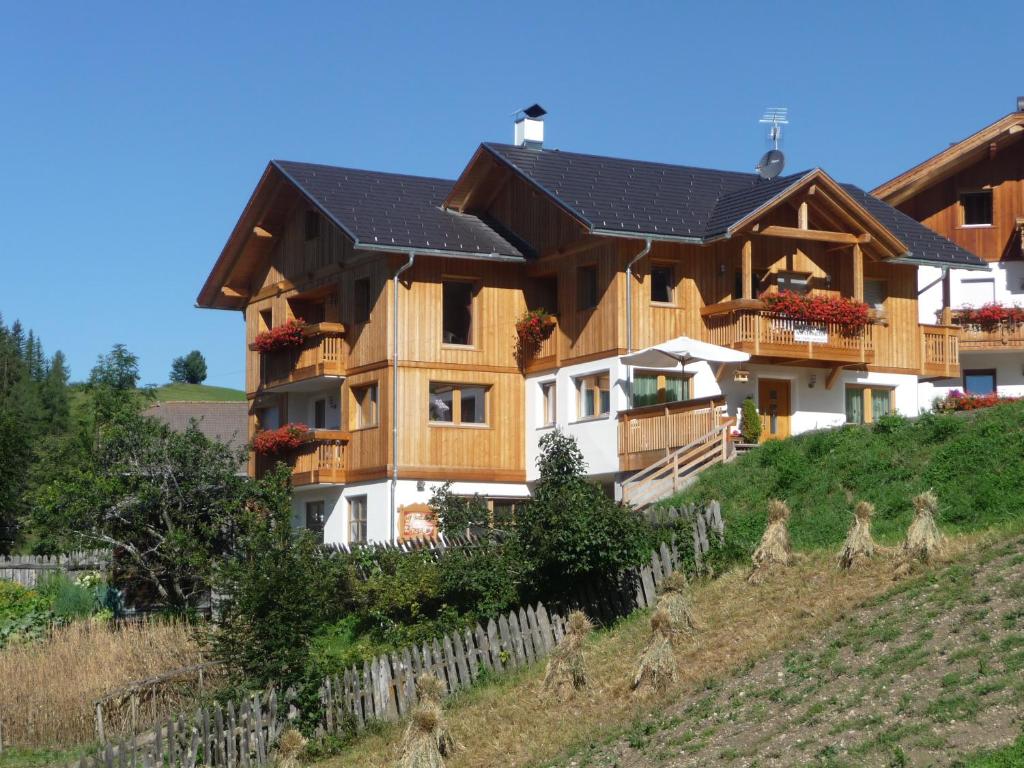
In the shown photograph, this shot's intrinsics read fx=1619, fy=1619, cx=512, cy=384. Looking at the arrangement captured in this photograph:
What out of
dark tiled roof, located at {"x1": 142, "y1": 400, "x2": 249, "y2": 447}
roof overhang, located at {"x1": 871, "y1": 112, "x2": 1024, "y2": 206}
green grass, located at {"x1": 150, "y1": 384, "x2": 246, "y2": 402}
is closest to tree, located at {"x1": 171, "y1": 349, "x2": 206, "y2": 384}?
green grass, located at {"x1": 150, "y1": 384, "x2": 246, "y2": 402}

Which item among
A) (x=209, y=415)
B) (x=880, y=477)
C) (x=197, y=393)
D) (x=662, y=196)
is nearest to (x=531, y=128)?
(x=662, y=196)

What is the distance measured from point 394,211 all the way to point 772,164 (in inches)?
406

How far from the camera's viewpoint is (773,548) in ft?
73.1

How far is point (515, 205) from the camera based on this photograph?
38.4 meters

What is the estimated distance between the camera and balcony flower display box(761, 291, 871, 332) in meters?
35.2

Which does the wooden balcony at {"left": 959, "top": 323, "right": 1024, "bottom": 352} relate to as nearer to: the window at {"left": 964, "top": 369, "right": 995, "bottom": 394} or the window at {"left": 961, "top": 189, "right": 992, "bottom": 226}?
the window at {"left": 964, "top": 369, "right": 995, "bottom": 394}

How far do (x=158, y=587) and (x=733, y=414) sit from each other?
42.1ft

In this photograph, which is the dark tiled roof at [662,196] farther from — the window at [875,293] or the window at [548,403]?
the window at [548,403]

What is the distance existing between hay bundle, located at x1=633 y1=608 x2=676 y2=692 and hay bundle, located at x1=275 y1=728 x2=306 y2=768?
418 cm

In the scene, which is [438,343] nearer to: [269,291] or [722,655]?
[269,291]

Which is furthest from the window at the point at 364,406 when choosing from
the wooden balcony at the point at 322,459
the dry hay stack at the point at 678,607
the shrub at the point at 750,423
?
the dry hay stack at the point at 678,607

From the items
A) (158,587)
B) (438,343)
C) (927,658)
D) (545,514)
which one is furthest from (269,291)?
(927,658)

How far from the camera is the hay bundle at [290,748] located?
19.7 metres

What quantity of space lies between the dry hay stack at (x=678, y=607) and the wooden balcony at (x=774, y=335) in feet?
48.8
